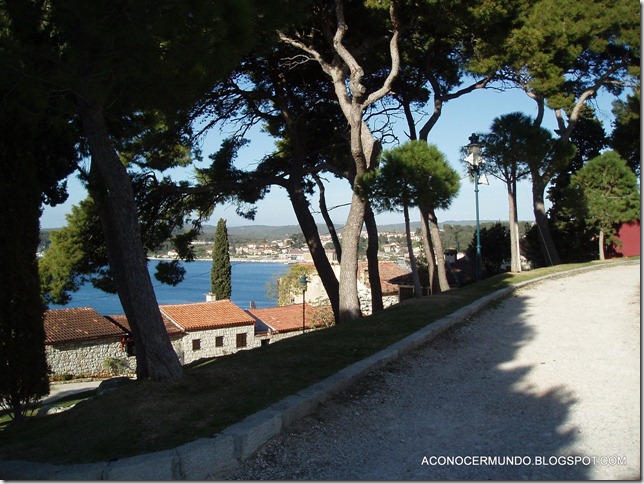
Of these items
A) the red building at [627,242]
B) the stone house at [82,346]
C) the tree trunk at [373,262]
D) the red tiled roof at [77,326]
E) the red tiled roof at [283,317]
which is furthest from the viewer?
the red tiled roof at [283,317]

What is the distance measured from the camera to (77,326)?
95.3ft

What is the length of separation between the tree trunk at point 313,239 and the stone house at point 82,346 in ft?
55.2

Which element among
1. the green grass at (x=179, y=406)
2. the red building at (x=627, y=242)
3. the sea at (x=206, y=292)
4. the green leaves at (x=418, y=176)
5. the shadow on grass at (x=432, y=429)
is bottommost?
the sea at (x=206, y=292)

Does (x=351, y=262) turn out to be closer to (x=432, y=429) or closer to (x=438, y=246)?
(x=438, y=246)

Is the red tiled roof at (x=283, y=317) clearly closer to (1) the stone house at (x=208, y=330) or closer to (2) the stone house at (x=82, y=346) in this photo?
(1) the stone house at (x=208, y=330)

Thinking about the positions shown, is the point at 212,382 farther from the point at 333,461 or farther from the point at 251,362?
the point at 333,461

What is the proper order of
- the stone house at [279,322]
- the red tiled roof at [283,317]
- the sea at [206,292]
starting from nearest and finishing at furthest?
1. the stone house at [279,322]
2. the red tiled roof at [283,317]
3. the sea at [206,292]

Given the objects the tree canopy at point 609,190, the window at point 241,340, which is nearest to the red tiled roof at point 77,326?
the window at point 241,340

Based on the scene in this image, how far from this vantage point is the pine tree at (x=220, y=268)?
39.1 metres

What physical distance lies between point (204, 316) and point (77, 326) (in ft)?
23.1

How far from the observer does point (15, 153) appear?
22.7ft

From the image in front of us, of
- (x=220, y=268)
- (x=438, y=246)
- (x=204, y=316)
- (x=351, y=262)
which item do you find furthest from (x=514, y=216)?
(x=220, y=268)

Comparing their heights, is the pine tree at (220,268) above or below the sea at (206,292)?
above

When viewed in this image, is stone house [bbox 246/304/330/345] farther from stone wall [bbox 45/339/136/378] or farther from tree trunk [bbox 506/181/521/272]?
tree trunk [bbox 506/181/521/272]
